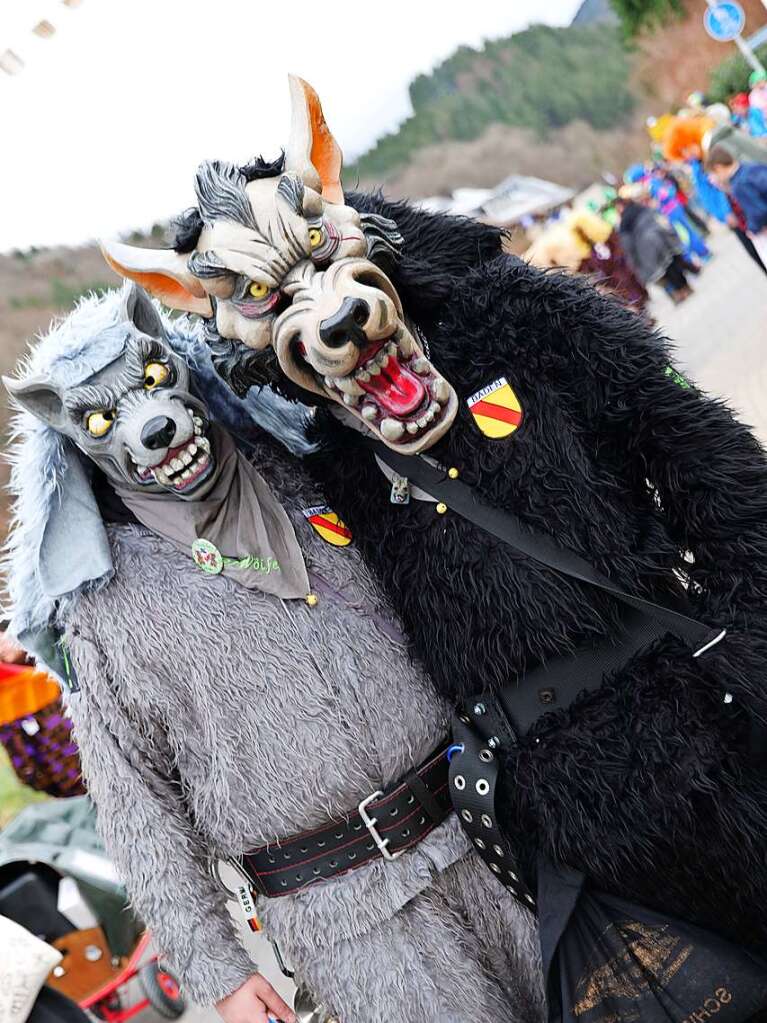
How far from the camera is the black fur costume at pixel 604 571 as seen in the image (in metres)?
2.25

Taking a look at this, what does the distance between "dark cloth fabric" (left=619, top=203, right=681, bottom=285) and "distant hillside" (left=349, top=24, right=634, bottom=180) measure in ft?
101

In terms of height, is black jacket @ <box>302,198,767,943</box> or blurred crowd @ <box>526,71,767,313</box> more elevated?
blurred crowd @ <box>526,71,767,313</box>

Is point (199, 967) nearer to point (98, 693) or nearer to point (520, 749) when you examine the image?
point (98, 693)

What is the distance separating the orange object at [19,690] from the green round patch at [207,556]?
80.2 inches

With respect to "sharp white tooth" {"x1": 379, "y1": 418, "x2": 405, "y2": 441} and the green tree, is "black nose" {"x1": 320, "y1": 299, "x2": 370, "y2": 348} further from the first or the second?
the green tree

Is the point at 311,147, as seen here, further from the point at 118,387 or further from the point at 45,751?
the point at 45,751

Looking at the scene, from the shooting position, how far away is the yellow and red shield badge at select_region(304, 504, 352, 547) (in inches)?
104

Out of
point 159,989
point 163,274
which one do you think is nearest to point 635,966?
point 163,274

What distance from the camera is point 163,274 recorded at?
240cm

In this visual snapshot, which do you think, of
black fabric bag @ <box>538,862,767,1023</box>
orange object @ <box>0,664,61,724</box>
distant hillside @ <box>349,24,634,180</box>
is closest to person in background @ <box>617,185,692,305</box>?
orange object @ <box>0,664,61,724</box>

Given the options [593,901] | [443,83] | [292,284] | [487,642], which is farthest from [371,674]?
A: [443,83]

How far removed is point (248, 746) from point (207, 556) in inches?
17.8

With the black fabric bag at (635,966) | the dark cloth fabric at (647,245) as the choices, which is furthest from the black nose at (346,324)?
the dark cloth fabric at (647,245)

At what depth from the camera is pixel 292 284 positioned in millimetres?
A: 2287
